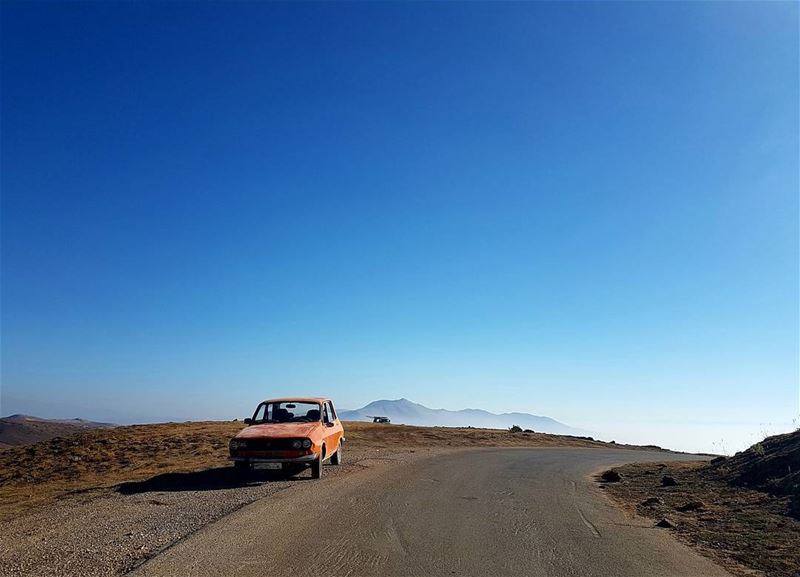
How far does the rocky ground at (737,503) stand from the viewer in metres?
7.80

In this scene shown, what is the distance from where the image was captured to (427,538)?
8.05m

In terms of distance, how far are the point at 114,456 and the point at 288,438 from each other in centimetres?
933

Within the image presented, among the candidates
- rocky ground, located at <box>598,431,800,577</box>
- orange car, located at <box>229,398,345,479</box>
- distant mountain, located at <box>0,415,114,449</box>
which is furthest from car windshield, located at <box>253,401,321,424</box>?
distant mountain, located at <box>0,415,114,449</box>

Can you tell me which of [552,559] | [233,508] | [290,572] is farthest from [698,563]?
[233,508]

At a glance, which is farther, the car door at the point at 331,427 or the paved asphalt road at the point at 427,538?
the car door at the point at 331,427

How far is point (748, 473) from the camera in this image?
13711 millimetres

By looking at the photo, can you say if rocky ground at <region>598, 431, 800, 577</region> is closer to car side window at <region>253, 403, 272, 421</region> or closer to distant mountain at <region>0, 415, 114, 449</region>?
car side window at <region>253, 403, 272, 421</region>

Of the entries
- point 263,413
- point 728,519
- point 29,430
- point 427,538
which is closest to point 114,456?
point 263,413

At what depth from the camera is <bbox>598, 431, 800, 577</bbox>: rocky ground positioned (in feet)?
25.6

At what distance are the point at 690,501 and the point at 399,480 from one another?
595 cm

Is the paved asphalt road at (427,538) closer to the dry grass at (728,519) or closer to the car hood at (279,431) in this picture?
the dry grass at (728,519)

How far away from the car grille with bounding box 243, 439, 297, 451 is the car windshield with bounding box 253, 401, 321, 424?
1.71 metres

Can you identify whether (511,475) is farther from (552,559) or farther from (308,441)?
(552,559)

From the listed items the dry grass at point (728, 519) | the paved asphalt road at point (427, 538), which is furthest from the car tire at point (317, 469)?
the dry grass at point (728, 519)
